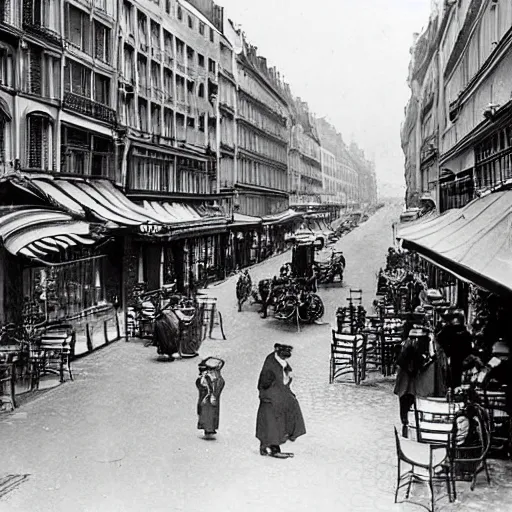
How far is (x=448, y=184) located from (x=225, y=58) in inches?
709

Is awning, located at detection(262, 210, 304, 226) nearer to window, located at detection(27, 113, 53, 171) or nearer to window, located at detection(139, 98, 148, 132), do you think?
window, located at detection(139, 98, 148, 132)

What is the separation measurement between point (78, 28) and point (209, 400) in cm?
1881

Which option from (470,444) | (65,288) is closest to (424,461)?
(470,444)

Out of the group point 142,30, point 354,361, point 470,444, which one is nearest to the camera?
point 470,444

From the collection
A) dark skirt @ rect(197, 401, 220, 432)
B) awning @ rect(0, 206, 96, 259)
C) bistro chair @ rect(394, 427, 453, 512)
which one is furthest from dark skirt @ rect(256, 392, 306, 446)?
awning @ rect(0, 206, 96, 259)

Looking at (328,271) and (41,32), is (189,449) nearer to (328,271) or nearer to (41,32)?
(41,32)

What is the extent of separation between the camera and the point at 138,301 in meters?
23.9

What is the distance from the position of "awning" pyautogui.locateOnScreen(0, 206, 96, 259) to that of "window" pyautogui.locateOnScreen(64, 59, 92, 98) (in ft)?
27.0

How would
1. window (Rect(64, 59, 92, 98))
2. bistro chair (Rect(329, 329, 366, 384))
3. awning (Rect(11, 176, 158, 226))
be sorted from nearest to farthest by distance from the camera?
1. bistro chair (Rect(329, 329, 366, 384))
2. awning (Rect(11, 176, 158, 226))
3. window (Rect(64, 59, 92, 98))

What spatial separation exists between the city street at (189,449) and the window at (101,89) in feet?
43.4

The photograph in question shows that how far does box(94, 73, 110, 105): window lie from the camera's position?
28812 millimetres

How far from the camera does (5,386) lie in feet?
49.2

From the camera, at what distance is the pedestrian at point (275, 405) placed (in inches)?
434

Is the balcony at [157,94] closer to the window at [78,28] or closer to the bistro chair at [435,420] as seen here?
the window at [78,28]
